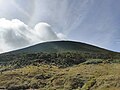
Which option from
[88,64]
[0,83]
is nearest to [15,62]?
[88,64]

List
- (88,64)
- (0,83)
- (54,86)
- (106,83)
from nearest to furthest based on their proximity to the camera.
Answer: (106,83)
(54,86)
(0,83)
(88,64)

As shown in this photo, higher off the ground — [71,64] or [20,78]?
[71,64]

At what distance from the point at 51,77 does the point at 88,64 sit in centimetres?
4299

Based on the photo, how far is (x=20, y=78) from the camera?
138500mm

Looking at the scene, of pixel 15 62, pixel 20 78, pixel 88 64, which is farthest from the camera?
pixel 15 62

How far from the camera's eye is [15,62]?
198m

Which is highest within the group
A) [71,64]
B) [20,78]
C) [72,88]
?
[71,64]

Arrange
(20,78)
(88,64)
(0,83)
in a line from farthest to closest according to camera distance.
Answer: (88,64), (20,78), (0,83)

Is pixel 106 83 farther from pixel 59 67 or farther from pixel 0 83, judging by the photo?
pixel 59 67

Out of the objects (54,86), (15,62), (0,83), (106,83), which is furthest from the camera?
(15,62)

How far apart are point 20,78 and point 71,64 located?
54125mm

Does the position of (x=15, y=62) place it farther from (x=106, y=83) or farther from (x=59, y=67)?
(x=106, y=83)

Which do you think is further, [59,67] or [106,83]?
[59,67]

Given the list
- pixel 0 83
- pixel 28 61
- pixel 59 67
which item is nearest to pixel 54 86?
pixel 0 83
